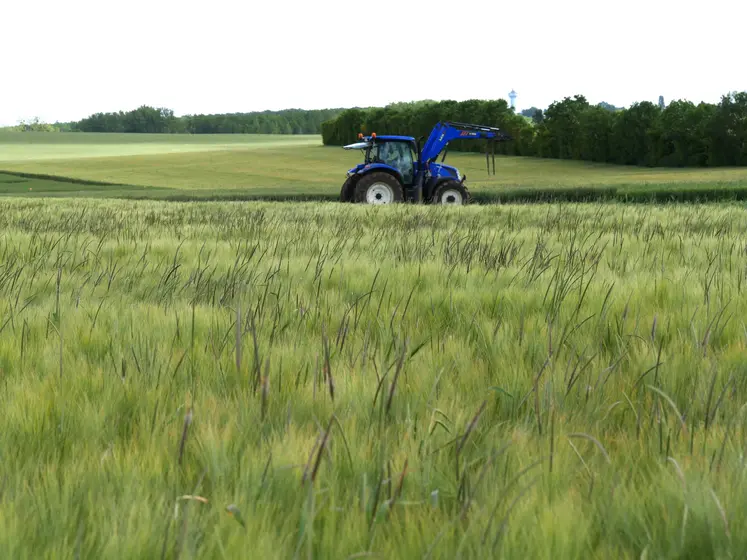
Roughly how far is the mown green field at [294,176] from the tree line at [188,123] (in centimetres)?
4368

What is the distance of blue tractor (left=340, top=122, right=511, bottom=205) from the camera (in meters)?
17.3

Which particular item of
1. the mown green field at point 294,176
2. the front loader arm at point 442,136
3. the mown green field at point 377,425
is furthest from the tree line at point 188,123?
the mown green field at point 377,425

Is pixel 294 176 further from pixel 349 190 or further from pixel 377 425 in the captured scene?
pixel 377 425

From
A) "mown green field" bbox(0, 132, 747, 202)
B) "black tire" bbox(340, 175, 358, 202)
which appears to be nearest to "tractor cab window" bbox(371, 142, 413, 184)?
"black tire" bbox(340, 175, 358, 202)

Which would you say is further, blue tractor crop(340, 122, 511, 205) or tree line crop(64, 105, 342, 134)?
tree line crop(64, 105, 342, 134)

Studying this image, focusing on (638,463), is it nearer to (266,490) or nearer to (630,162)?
(266,490)

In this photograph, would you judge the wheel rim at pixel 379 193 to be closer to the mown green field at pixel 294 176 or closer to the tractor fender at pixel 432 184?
the tractor fender at pixel 432 184

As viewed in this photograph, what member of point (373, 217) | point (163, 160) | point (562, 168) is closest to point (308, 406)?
point (373, 217)

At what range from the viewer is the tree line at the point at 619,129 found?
1596 inches

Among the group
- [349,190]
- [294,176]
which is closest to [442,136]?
[349,190]

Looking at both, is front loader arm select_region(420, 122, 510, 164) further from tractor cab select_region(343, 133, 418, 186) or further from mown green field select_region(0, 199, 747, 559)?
mown green field select_region(0, 199, 747, 559)

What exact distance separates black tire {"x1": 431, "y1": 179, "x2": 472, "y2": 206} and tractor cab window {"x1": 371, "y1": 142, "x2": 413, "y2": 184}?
102 cm

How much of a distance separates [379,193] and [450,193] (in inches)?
75.2

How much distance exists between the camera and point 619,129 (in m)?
45.1
